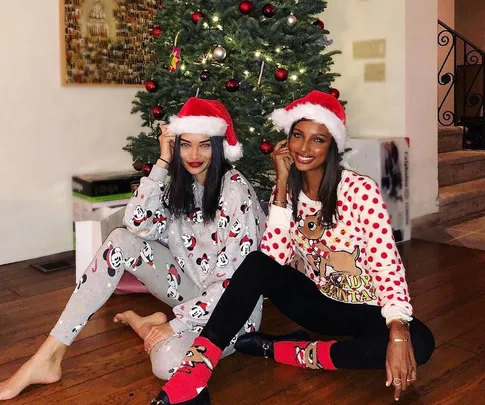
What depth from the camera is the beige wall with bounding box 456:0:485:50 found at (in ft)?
25.1

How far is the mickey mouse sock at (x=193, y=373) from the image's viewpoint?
62.6 inches

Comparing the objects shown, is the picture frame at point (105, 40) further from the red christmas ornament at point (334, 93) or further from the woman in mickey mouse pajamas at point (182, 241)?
the woman in mickey mouse pajamas at point (182, 241)

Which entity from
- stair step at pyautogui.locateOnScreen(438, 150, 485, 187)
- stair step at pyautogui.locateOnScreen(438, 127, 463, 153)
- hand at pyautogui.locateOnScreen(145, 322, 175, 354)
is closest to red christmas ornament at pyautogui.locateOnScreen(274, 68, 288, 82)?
hand at pyautogui.locateOnScreen(145, 322, 175, 354)

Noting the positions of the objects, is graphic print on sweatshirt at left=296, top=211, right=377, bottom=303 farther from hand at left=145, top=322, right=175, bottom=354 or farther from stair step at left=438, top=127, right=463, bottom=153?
stair step at left=438, top=127, right=463, bottom=153

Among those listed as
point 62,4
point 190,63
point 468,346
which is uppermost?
point 62,4

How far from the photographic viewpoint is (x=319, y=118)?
1814mm

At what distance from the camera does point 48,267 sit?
321 centimetres

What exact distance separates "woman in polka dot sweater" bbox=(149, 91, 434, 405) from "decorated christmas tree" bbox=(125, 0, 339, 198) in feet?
2.29

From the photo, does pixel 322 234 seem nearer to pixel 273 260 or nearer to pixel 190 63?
pixel 273 260

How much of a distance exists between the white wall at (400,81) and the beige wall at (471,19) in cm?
426

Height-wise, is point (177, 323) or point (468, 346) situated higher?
point (177, 323)

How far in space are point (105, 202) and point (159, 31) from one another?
105 cm

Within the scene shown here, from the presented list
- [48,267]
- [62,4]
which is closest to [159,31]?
[62,4]

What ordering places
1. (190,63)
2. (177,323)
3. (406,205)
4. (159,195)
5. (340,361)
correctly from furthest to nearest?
1. (406,205)
2. (190,63)
3. (159,195)
4. (177,323)
5. (340,361)
